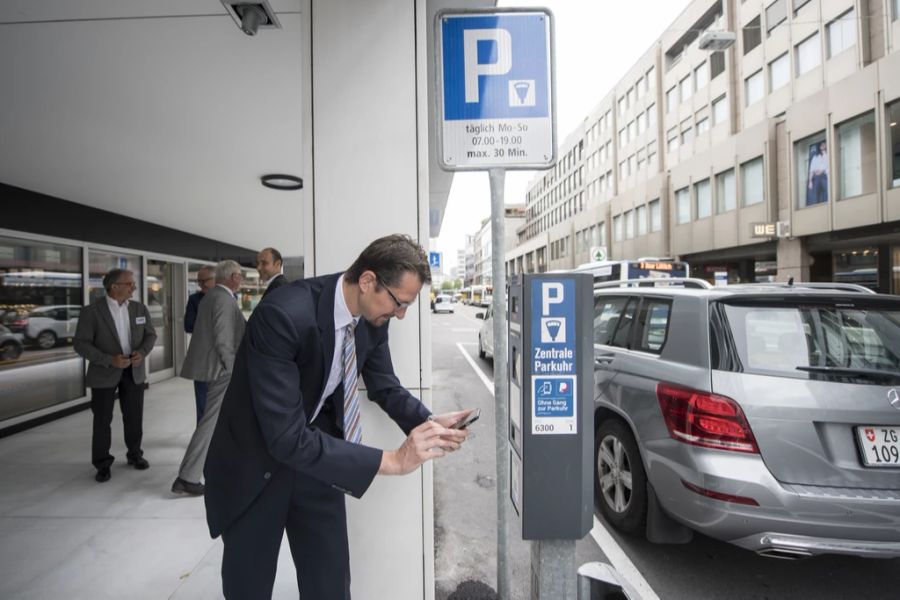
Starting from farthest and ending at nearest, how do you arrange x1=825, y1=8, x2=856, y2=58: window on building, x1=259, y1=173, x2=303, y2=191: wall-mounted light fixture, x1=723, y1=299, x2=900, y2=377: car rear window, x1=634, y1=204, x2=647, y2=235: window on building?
x1=634, y1=204, x2=647, y2=235: window on building < x1=825, y1=8, x2=856, y2=58: window on building < x1=259, y1=173, x2=303, y2=191: wall-mounted light fixture < x1=723, y1=299, x2=900, y2=377: car rear window

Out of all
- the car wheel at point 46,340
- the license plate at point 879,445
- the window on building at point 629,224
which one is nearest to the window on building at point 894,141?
the license plate at point 879,445

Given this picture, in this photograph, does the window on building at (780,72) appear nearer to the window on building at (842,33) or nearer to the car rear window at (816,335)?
the window on building at (842,33)

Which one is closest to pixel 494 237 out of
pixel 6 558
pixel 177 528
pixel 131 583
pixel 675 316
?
pixel 675 316

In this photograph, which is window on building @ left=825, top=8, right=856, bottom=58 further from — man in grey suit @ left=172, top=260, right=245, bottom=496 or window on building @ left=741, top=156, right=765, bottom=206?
man in grey suit @ left=172, top=260, right=245, bottom=496

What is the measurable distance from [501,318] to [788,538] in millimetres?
1928

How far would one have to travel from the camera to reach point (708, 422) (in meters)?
2.56

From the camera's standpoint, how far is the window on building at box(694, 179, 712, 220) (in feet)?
85.0

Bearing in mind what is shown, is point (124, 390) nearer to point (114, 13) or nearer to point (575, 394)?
point (114, 13)

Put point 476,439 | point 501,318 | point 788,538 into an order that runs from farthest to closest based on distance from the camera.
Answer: point 476,439, point 788,538, point 501,318

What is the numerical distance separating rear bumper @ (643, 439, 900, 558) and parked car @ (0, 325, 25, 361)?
783cm

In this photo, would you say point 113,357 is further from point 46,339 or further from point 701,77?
point 701,77

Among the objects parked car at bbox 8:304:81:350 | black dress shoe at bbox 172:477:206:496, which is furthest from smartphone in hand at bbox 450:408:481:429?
parked car at bbox 8:304:81:350

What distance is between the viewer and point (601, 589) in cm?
177

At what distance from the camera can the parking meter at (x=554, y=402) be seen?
5.64 feet
